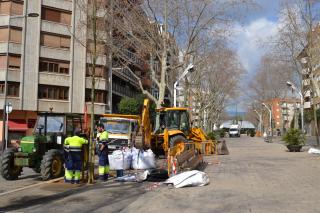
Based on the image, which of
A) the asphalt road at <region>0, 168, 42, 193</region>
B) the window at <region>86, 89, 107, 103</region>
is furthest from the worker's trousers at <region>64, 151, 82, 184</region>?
the window at <region>86, 89, 107, 103</region>

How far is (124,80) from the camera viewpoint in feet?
222

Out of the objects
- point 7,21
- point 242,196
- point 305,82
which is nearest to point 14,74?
point 7,21

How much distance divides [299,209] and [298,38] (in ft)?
79.7

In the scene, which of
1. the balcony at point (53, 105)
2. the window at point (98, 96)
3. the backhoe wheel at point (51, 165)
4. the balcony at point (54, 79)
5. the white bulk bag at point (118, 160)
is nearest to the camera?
the backhoe wheel at point (51, 165)

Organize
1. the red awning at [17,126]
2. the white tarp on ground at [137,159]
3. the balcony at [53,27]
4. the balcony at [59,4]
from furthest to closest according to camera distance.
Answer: the balcony at [59,4]
the balcony at [53,27]
the red awning at [17,126]
the white tarp on ground at [137,159]

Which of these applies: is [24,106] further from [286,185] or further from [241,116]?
[241,116]

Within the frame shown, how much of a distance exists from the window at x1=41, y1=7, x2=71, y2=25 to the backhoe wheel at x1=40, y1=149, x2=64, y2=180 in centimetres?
3816

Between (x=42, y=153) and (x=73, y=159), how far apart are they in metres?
2.16

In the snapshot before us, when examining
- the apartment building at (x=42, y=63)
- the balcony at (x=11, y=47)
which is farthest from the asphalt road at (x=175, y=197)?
the balcony at (x=11, y=47)

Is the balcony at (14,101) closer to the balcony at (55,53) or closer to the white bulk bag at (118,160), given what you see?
the balcony at (55,53)

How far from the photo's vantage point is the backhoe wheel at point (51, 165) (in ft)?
47.9

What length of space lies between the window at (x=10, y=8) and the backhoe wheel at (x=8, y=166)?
121ft

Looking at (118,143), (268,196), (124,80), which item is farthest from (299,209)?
(124,80)

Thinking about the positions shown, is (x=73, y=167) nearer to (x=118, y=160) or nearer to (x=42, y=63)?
(x=118, y=160)
